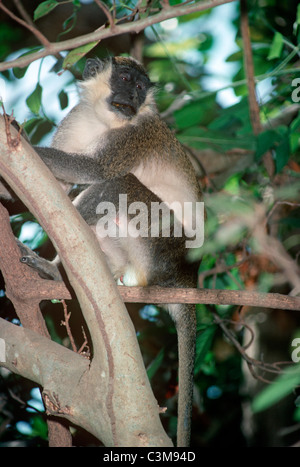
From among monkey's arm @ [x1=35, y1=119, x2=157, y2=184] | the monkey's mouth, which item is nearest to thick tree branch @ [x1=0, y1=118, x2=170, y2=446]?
monkey's arm @ [x1=35, y1=119, x2=157, y2=184]

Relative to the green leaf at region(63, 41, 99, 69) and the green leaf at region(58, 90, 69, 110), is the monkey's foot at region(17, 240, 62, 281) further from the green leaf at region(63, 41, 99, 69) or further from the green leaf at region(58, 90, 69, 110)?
the green leaf at region(58, 90, 69, 110)

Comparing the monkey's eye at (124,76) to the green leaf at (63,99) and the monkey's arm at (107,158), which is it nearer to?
the monkey's arm at (107,158)

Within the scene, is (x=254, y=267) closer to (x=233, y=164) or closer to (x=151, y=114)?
(x=233, y=164)

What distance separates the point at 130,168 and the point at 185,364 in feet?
5.81

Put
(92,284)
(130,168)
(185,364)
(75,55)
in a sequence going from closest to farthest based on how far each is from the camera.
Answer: (92,284) → (75,55) → (185,364) → (130,168)

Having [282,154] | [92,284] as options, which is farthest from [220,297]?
[282,154]

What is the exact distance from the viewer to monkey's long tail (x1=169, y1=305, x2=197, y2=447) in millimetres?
3322

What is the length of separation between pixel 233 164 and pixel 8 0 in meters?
3.61

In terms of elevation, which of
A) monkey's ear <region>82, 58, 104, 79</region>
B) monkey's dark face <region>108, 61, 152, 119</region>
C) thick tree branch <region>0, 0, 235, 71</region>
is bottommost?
thick tree branch <region>0, 0, 235, 71</region>

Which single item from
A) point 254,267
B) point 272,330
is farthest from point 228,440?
point 254,267

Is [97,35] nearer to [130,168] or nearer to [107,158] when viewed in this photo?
[107,158]

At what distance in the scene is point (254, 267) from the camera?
5.47m

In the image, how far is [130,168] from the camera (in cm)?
432

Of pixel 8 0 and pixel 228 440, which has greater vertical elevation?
pixel 8 0
